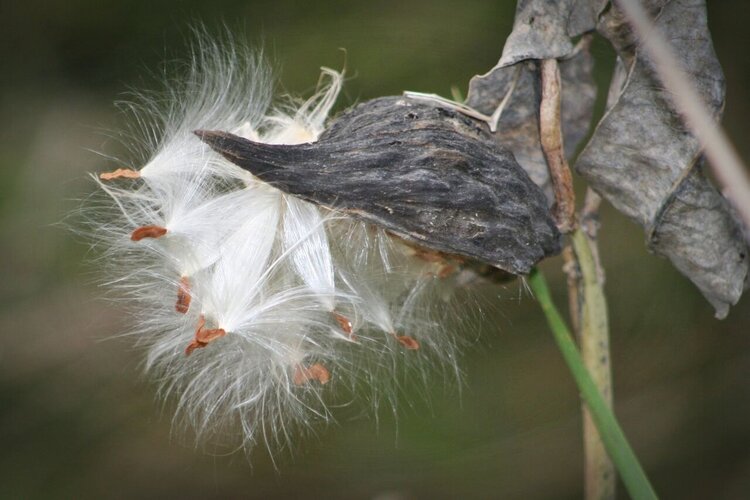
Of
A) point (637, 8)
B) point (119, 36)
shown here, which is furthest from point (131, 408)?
point (637, 8)

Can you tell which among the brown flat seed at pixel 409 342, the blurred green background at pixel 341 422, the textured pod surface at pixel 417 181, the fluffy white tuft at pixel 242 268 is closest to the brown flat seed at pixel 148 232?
the fluffy white tuft at pixel 242 268

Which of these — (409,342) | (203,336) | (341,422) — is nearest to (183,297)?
(203,336)

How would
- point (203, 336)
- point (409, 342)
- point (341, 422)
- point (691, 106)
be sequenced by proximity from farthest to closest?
point (341, 422), point (409, 342), point (203, 336), point (691, 106)

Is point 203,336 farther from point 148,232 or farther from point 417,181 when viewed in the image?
point 417,181

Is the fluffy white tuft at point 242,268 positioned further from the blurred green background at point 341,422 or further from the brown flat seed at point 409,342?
the blurred green background at point 341,422

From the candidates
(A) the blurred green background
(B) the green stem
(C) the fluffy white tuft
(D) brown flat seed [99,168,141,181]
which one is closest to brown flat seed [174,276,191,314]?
(C) the fluffy white tuft

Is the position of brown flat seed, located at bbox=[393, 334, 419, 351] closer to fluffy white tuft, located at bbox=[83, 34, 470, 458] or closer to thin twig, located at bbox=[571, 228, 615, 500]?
fluffy white tuft, located at bbox=[83, 34, 470, 458]
